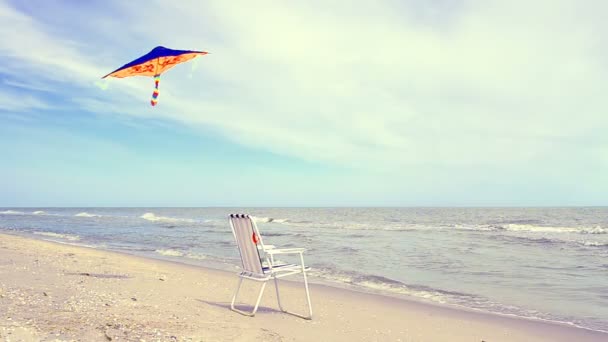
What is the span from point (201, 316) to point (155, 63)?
3476 mm

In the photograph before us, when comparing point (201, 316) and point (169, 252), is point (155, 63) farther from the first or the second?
point (169, 252)

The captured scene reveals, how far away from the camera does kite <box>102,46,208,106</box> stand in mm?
5922

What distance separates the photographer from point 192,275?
29.5 ft

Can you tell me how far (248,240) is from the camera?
5391 millimetres

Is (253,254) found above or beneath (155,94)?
beneath

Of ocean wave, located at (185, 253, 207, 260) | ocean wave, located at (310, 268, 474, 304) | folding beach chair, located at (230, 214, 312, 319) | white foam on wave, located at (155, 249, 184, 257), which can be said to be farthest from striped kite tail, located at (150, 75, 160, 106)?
white foam on wave, located at (155, 249, 184, 257)

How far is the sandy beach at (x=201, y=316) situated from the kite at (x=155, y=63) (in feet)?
9.09

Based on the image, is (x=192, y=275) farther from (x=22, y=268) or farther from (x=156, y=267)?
(x=22, y=268)

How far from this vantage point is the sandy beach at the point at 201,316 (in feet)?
13.6

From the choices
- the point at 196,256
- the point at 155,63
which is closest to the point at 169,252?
the point at 196,256

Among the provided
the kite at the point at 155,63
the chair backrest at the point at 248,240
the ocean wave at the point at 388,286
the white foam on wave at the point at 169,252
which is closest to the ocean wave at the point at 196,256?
the white foam on wave at the point at 169,252

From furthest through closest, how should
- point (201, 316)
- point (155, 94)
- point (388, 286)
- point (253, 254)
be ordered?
point (388, 286) < point (155, 94) < point (253, 254) < point (201, 316)

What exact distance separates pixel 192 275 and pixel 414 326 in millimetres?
5008

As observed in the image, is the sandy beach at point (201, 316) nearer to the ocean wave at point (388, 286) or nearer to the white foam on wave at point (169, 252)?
the ocean wave at point (388, 286)
